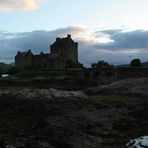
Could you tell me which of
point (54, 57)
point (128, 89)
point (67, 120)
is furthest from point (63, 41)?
point (67, 120)

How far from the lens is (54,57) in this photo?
113m

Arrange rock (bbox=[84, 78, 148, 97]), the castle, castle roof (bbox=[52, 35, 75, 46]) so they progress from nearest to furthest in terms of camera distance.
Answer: rock (bbox=[84, 78, 148, 97]) < the castle < castle roof (bbox=[52, 35, 75, 46])

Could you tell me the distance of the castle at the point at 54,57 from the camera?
11188 centimetres

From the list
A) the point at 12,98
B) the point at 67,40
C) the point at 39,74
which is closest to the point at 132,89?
the point at 12,98

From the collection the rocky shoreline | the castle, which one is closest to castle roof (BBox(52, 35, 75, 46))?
the castle

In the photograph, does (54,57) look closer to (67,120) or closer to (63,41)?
(63,41)

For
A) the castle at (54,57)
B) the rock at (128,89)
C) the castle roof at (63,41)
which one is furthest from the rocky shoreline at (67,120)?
the castle roof at (63,41)

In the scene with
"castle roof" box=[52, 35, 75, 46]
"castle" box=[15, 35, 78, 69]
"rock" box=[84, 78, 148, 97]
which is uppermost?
"castle roof" box=[52, 35, 75, 46]

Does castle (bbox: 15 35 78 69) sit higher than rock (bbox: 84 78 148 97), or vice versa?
castle (bbox: 15 35 78 69)

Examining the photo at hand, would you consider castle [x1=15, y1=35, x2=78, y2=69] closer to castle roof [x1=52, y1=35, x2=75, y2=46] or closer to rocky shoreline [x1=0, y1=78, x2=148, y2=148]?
castle roof [x1=52, y1=35, x2=75, y2=46]

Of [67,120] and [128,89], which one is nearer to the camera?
[67,120]

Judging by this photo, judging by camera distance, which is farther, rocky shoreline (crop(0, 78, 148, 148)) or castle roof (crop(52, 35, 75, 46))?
castle roof (crop(52, 35, 75, 46))

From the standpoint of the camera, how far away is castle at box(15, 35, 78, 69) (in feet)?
367

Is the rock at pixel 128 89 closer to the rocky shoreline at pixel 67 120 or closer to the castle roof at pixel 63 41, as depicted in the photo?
the rocky shoreline at pixel 67 120
